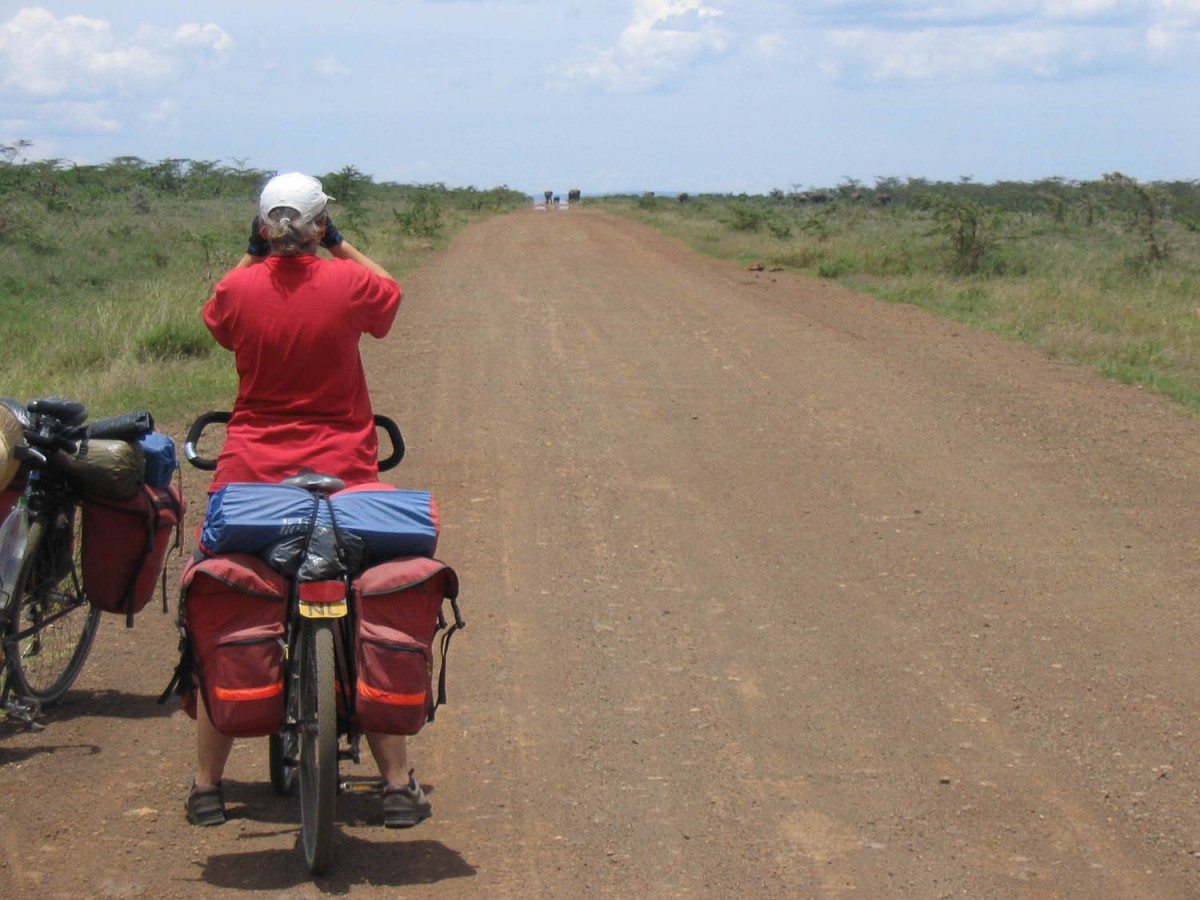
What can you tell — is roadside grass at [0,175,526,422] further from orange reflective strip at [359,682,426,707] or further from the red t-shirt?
orange reflective strip at [359,682,426,707]

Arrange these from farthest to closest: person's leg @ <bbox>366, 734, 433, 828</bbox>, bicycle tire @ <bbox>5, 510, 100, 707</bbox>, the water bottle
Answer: bicycle tire @ <bbox>5, 510, 100, 707</bbox> < the water bottle < person's leg @ <bbox>366, 734, 433, 828</bbox>

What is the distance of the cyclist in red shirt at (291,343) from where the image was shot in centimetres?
381

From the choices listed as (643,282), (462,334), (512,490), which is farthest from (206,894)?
(643,282)

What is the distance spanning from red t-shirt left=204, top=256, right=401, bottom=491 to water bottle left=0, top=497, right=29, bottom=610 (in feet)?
3.28

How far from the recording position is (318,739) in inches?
134

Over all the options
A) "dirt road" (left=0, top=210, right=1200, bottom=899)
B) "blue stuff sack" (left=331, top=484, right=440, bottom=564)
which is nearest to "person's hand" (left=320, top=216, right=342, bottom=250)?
"blue stuff sack" (left=331, top=484, right=440, bottom=564)

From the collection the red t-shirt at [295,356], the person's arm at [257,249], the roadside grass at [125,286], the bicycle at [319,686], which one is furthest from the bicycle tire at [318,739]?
the roadside grass at [125,286]

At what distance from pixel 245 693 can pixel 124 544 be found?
1510 millimetres

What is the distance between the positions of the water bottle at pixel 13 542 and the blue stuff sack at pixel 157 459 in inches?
16.1

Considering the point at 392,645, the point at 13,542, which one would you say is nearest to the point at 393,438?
the point at 392,645

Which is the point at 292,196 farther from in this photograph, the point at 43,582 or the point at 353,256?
the point at 43,582

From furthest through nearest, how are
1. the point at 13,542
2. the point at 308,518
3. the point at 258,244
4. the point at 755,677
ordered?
the point at 755,677 → the point at 13,542 → the point at 258,244 → the point at 308,518

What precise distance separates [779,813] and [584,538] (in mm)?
3090

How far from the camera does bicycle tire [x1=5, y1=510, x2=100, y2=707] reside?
4.59m
